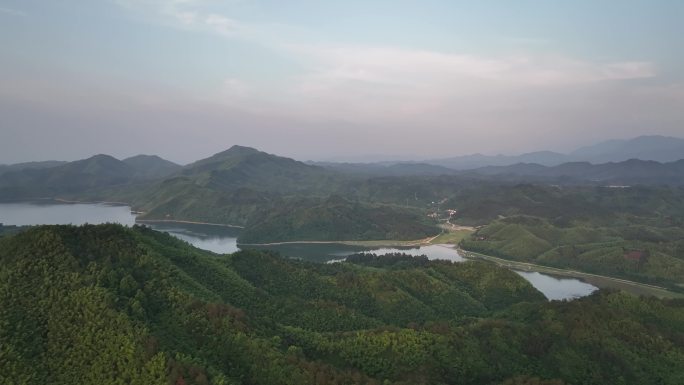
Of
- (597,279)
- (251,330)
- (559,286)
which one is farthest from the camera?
(597,279)

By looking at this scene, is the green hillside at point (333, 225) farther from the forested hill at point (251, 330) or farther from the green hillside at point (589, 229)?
the forested hill at point (251, 330)

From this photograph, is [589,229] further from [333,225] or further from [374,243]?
[333,225]

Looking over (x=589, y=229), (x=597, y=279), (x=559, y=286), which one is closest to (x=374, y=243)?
(x=589, y=229)

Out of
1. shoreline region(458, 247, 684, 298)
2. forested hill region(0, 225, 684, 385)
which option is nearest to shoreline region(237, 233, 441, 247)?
shoreline region(458, 247, 684, 298)

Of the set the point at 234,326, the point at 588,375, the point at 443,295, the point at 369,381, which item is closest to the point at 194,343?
the point at 234,326

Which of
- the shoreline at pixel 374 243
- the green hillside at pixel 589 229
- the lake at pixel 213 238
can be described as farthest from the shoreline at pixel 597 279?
the shoreline at pixel 374 243

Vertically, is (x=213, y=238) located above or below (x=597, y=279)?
above
